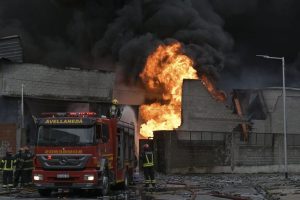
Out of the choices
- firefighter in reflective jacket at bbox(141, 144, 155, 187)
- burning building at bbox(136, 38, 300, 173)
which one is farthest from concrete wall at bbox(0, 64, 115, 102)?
firefighter in reflective jacket at bbox(141, 144, 155, 187)

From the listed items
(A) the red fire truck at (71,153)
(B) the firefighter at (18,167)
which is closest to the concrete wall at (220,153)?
(B) the firefighter at (18,167)

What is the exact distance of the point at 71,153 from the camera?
1694 centimetres

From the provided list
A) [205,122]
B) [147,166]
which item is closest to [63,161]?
[147,166]

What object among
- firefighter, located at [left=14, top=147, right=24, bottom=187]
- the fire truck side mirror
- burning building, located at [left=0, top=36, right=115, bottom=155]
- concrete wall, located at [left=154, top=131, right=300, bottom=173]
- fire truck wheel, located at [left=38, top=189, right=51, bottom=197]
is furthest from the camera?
burning building, located at [left=0, top=36, right=115, bottom=155]

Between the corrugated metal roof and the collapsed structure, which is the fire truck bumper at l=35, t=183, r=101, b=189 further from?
the corrugated metal roof

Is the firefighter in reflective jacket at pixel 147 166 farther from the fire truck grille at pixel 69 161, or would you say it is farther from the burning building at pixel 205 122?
the burning building at pixel 205 122

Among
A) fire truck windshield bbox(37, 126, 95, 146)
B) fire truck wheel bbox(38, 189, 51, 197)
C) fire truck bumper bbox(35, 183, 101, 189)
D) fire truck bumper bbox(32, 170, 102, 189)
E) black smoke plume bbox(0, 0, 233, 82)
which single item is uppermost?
black smoke plume bbox(0, 0, 233, 82)

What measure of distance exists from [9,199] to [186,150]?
1655cm

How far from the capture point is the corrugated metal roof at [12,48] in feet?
114

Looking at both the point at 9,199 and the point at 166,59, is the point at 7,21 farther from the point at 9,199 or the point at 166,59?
the point at 9,199

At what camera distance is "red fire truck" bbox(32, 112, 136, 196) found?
55.4ft

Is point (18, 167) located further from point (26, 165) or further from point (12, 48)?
point (12, 48)

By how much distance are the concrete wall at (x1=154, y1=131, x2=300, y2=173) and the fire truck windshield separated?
1403 cm

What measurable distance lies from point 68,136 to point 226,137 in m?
17.5
